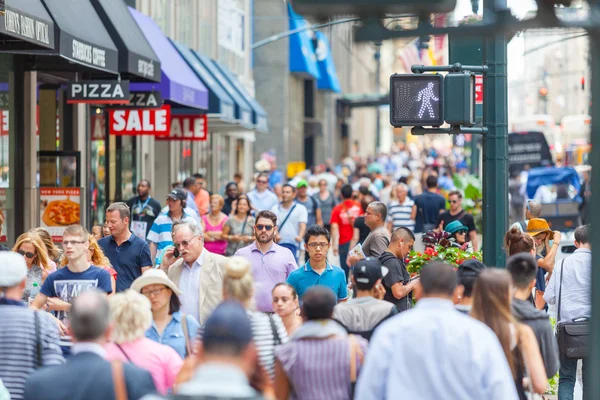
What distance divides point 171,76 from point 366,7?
16.3m

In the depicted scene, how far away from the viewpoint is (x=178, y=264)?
9.79m

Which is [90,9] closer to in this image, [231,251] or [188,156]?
[231,251]

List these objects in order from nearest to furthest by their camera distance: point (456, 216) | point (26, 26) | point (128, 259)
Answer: point (128, 259), point (26, 26), point (456, 216)

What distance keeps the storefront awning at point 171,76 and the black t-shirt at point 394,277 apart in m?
10.4

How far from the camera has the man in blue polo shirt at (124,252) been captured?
10961mm

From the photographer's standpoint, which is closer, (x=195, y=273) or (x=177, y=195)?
(x=195, y=273)

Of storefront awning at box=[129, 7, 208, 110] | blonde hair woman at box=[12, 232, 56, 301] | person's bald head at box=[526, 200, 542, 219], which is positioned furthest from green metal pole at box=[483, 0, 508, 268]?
storefront awning at box=[129, 7, 208, 110]

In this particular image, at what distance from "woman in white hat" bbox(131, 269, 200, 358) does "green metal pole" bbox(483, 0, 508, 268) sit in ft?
14.6

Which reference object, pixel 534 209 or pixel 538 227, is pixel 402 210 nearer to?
pixel 534 209

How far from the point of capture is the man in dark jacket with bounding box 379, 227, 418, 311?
1013 centimetres

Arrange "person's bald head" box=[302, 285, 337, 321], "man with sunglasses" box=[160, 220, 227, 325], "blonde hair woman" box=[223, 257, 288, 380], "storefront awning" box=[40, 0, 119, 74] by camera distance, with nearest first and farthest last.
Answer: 1. "person's bald head" box=[302, 285, 337, 321]
2. "blonde hair woman" box=[223, 257, 288, 380]
3. "man with sunglasses" box=[160, 220, 227, 325]
4. "storefront awning" box=[40, 0, 119, 74]

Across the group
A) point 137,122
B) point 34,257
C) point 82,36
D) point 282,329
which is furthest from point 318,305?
point 137,122

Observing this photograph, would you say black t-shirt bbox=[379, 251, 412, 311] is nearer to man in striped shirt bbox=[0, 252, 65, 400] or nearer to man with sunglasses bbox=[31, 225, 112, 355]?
man with sunglasses bbox=[31, 225, 112, 355]

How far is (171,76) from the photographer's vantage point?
21375mm
